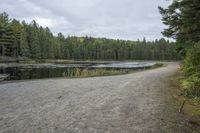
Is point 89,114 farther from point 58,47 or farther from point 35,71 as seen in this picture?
point 58,47

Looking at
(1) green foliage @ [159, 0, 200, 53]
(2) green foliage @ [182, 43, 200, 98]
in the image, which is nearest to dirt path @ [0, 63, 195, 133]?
(2) green foliage @ [182, 43, 200, 98]

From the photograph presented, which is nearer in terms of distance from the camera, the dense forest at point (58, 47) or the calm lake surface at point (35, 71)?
the calm lake surface at point (35, 71)

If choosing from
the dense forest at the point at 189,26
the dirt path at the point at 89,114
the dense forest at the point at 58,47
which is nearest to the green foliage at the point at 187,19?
the dense forest at the point at 189,26

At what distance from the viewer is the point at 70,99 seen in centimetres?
1274

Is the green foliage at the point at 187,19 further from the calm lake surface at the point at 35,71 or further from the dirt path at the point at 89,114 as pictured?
the calm lake surface at the point at 35,71

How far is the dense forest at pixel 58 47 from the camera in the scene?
80125 millimetres

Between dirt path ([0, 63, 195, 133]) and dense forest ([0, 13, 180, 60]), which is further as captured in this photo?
dense forest ([0, 13, 180, 60])

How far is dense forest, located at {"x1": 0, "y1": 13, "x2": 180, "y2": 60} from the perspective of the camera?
8012cm

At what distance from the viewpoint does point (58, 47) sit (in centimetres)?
10375

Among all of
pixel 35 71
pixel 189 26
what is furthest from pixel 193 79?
pixel 35 71

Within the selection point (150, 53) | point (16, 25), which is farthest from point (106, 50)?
point (16, 25)

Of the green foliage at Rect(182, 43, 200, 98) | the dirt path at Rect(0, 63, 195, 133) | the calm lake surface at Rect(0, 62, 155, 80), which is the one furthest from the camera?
the calm lake surface at Rect(0, 62, 155, 80)

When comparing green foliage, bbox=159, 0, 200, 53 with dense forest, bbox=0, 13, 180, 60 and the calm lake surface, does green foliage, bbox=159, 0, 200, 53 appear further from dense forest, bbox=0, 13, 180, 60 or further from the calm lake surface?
dense forest, bbox=0, 13, 180, 60

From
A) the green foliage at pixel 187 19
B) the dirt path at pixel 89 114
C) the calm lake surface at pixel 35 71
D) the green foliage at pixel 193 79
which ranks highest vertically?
the green foliage at pixel 187 19
